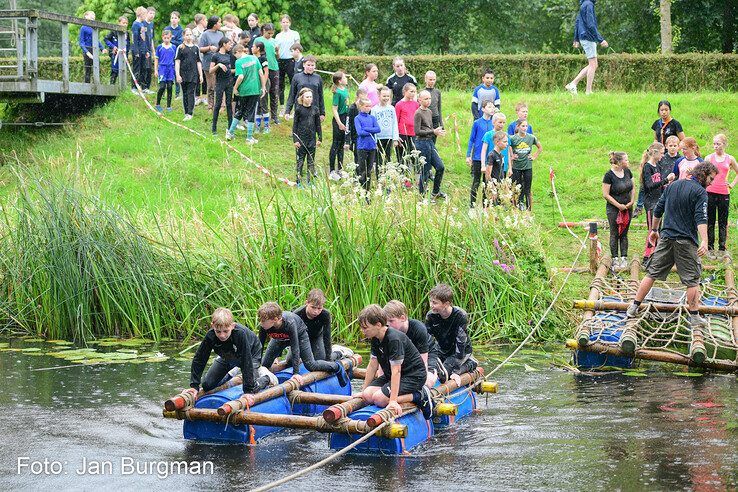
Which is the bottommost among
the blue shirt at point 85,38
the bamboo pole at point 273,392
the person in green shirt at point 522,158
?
the bamboo pole at point 273,392

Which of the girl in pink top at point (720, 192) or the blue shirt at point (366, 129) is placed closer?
the girl in pink top at point (720, 192)

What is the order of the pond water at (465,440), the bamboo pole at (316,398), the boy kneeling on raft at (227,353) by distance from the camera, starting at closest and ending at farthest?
the pond water at (465,440) → the boy kneeling on raft at (227,353) → the bamboo pole at (316,398)

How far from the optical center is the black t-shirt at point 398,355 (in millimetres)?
9773

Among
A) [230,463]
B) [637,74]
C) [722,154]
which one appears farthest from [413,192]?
[637,74]

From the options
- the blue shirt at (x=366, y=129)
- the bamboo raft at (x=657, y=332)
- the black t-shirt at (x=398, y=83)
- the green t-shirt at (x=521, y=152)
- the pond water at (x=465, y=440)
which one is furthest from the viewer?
the black t-shirt at (x=398, y=83)

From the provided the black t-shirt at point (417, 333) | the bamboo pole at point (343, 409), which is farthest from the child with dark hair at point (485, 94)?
the bamboo pole at point (343, 409)

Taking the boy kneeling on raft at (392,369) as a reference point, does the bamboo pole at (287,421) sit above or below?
below

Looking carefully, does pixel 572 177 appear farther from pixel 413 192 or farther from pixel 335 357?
pixel 335 357

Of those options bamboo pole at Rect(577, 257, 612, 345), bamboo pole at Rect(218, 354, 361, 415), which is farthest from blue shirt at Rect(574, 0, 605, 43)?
bamboo pole at Rect(218, 354, 361, 415)

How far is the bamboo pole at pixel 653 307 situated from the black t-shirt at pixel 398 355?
3.94 m

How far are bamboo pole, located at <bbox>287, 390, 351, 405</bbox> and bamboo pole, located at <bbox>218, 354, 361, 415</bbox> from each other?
8 cm

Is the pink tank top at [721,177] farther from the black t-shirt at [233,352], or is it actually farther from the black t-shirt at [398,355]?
the black t-shirt at [233,352]

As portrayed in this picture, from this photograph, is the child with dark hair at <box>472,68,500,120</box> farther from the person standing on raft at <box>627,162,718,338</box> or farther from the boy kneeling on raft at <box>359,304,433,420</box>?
the boy kneeling on raft at <box>359,304,433,420</box>

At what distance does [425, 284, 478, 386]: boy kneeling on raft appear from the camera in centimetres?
1091
